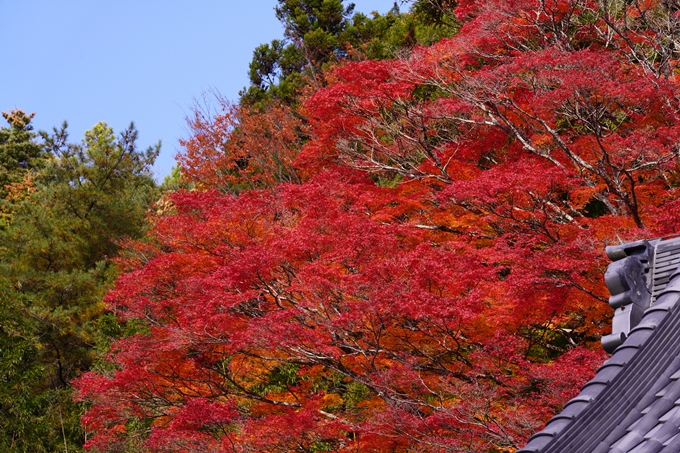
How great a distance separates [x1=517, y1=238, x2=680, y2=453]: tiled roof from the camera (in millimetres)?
3332

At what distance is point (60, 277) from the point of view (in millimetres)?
17172

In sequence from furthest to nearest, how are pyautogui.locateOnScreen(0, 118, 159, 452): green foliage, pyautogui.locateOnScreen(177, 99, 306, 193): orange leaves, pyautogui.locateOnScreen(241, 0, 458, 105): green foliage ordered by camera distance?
pyautogui.locateOnScreen(241, 0, 458, 105): green foliage
pyautogui.locateOnScreen(177, 99, 306, 193): orange leaves
pyautogui.locateOnScreen(0, 118, 159, 452): green foliage

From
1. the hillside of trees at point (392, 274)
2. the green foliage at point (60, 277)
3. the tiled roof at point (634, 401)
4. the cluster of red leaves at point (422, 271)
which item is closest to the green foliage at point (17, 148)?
the green foliage at point (60, 277)

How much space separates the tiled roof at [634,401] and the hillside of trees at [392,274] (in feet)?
11.7

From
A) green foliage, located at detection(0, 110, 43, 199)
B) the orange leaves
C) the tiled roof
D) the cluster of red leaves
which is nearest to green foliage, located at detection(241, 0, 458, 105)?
the orange leaves

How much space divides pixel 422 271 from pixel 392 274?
379mm

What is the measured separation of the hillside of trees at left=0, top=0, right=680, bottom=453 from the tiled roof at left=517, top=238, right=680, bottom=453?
3.58 m

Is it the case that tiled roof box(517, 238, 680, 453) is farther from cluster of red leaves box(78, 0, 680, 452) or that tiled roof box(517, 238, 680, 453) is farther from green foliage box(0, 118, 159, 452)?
green foliage box(0, 118, 159, 452)

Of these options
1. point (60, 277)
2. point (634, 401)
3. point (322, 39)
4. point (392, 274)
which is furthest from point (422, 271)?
point (322, 39)

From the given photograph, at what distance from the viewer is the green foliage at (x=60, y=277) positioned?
49.1 ft

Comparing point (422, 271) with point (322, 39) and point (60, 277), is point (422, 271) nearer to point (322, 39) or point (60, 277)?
point (60, 277)

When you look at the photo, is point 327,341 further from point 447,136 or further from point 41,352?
point 41,352

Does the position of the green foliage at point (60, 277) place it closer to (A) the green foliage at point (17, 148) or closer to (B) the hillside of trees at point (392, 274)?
(B) the hillside of trees at point (392, 274)

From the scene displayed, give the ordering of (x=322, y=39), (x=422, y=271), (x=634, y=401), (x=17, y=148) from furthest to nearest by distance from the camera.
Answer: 1. (x=17, y=148)
2. (x=322, y=39)
3. (x=422, y=271)
4. (x=634, y=401)
